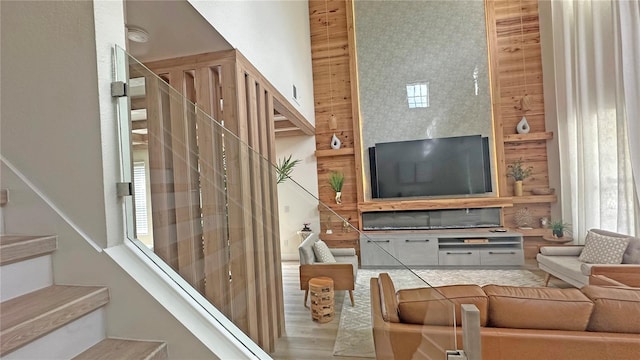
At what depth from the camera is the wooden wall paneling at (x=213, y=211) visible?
1.81 meters

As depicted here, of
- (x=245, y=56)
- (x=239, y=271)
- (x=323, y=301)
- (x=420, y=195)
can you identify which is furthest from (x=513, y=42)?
(x=239, y=271)

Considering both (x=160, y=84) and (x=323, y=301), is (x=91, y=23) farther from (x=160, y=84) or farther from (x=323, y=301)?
(x=323, y=301)

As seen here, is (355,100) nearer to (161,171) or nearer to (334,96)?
(334,96)

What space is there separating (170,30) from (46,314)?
184 cm

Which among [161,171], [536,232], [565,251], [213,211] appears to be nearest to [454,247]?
[536,232]

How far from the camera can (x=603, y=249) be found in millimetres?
3336

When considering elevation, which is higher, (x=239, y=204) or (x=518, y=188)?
(x=239, y=204)

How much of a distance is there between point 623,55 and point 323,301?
4.37m

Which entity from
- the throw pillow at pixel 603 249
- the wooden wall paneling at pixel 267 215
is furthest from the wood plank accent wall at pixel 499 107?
the wooden wall paneling at pixel 267 215

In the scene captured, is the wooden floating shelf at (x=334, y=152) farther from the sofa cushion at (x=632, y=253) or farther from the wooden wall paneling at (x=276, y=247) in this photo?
the sofa cushion at (x=632, y=253)

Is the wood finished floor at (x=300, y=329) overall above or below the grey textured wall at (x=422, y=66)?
below

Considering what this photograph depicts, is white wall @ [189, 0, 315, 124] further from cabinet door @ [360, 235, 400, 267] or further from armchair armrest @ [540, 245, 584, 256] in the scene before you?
armchair armrest @ [540, 245, 584, 256]

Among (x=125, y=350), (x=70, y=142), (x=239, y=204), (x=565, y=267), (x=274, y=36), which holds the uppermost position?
(x=274, y=36)

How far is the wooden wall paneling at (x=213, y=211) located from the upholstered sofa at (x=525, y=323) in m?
0.99
